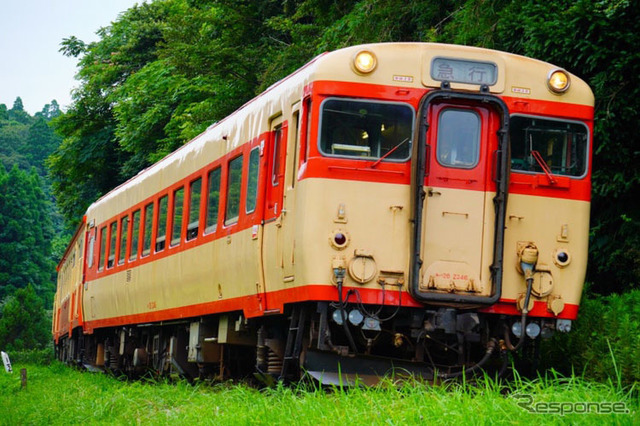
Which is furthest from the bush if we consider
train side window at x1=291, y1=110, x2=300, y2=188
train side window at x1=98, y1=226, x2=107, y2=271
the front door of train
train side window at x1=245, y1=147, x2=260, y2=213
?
train side window at x1=98, y1=226, x2=107, y2=271

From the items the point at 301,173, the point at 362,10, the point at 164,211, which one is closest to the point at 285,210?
the point at 301,173

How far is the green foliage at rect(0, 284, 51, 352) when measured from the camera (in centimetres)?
5506

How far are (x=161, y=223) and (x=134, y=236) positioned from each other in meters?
1.91

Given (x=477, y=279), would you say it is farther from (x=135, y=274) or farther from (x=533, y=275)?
(x=135, y=274)

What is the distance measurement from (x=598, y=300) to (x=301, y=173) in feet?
12.8

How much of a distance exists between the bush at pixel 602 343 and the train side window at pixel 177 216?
5.12 metres

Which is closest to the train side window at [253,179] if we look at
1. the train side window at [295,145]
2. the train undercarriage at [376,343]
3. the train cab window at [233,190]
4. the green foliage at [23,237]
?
the train cab window at [233,190]

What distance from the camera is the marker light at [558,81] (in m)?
9.96

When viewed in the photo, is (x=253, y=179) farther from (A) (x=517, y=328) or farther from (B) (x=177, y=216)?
(B) (x=177, y=216)

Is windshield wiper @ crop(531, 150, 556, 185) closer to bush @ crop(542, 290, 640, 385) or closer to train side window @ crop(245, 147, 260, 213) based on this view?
bush @ crop(542, 290, 640, 385)

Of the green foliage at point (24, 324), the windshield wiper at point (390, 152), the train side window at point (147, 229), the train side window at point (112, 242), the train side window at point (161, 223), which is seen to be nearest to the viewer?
the windshield wiper at point (390, 152)

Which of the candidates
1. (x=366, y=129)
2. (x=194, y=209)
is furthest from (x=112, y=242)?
(x=366, y=129)

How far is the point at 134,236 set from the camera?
1728cm

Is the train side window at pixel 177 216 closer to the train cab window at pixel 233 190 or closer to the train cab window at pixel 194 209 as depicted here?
the train cab window at pixel 194 209
